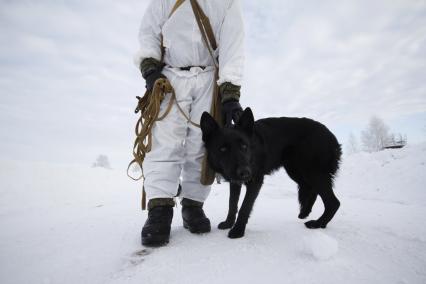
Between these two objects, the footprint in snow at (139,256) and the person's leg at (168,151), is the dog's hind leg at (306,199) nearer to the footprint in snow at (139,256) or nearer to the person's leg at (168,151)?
the person's leg at (168,151)

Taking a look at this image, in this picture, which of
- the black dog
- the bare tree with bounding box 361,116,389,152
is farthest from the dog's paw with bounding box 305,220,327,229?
the bare tree with bounding box 361,116,389,152

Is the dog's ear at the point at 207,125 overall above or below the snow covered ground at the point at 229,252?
above

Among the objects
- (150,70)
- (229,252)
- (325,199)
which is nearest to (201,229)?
(229,252)

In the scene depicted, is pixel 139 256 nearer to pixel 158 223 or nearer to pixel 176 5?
pixel 158 223

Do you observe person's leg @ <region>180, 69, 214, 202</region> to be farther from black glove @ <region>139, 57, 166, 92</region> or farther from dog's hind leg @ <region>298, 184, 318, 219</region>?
dog's hind leg @ <region>298, 184, 318, 219</region>

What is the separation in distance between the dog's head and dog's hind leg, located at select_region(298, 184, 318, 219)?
3.20ft

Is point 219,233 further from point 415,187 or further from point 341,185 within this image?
point 341,185

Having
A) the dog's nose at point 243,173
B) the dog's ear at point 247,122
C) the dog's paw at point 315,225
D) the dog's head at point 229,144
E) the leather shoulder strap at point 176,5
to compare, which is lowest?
the dog's paw at point 315,225

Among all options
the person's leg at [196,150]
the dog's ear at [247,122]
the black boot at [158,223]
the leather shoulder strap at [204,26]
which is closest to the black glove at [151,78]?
the person's leg at [196,150]

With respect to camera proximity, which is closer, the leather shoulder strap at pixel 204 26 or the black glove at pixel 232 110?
the black glove at pixel 232 110

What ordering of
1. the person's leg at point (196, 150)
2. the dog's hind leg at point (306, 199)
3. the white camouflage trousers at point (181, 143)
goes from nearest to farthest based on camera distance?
the white camouflage trousers at point (181, 143)
the person's leg at point (196, 150)
the dog's hind leg at point (306, 199)

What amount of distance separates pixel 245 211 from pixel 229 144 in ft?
2.10

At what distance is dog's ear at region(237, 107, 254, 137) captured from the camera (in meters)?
2.56

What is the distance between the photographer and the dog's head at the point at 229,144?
2404 millimetres
